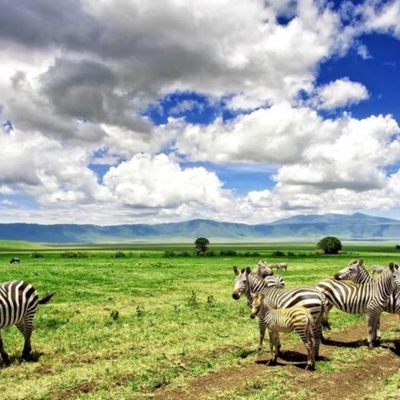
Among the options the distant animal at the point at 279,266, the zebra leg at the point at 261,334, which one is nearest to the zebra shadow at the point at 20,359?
the zebra leg at the point at 261,334

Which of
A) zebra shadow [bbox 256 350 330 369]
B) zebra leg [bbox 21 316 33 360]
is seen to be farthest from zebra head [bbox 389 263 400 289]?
zebra leg [bbox 21 316 33 360]

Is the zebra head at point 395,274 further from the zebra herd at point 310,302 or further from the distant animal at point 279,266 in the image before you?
the distant animal at point 279,266

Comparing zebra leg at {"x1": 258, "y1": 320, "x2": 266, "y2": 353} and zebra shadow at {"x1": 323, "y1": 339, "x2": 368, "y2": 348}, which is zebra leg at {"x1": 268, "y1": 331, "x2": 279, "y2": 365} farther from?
zebra shadow at {"x1": 323, "y1": 339, "x2": 368, "y2": 348}

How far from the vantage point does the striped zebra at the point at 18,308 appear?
1650 centimetres

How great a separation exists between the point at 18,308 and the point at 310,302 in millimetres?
10945

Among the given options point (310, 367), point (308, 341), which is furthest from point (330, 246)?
point (308, 341)

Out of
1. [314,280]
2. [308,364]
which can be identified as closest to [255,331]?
[308,364]

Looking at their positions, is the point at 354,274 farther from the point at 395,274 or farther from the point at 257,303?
the point at 257,303

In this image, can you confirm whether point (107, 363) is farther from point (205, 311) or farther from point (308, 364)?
point (205, 311)

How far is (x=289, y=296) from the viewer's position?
17.1 metres

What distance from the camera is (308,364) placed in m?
15.3

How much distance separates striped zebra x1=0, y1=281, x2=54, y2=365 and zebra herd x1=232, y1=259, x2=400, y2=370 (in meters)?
8.06

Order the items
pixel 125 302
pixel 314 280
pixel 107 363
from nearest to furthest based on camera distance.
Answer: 1. pixel 107 363
2. pixel 125 302
3. pixel 314 280

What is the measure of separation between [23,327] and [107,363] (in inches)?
147
